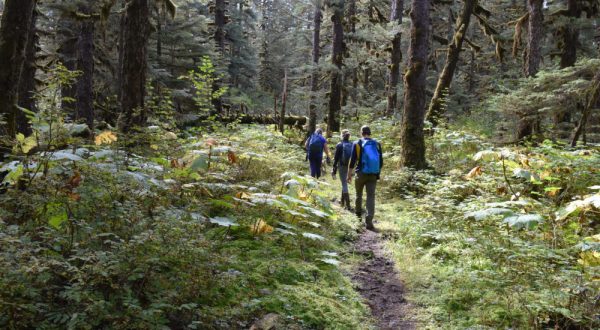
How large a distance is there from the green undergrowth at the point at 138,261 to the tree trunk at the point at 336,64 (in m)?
16.2

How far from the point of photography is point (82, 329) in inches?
105

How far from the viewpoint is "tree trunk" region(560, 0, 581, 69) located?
16312 millimetres

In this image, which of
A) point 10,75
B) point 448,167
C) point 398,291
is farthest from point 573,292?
point 448,167

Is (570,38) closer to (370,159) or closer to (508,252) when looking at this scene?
(370,159)

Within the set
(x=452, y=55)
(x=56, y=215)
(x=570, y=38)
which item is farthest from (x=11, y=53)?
(x=570, y=38)

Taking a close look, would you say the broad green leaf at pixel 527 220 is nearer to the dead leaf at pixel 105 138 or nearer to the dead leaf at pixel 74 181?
the dead leaf at pixel 74 181

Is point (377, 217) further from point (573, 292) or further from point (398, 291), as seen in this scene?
point (573, 292)

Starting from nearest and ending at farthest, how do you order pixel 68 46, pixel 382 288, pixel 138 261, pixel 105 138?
pixel 138 261 < pixel 382 288 < pixel 105 138 < pixel 68 46

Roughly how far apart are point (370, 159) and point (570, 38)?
47.0 feet

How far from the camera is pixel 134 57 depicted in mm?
9719

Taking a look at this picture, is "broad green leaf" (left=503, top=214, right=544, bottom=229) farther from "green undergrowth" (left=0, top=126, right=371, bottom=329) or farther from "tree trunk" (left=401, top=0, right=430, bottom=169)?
"tree trunk" (left=401, top=0, right=430, bottom=169)

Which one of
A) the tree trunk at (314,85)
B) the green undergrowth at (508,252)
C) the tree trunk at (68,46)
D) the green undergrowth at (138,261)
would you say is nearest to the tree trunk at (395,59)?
the tree trunk at (314,85)

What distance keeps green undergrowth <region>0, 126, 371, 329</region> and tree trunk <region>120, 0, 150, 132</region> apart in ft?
14.7

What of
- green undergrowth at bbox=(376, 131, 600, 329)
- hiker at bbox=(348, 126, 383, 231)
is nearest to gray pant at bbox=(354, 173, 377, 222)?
hiker at bbox=(348, 126, 383, 231)
